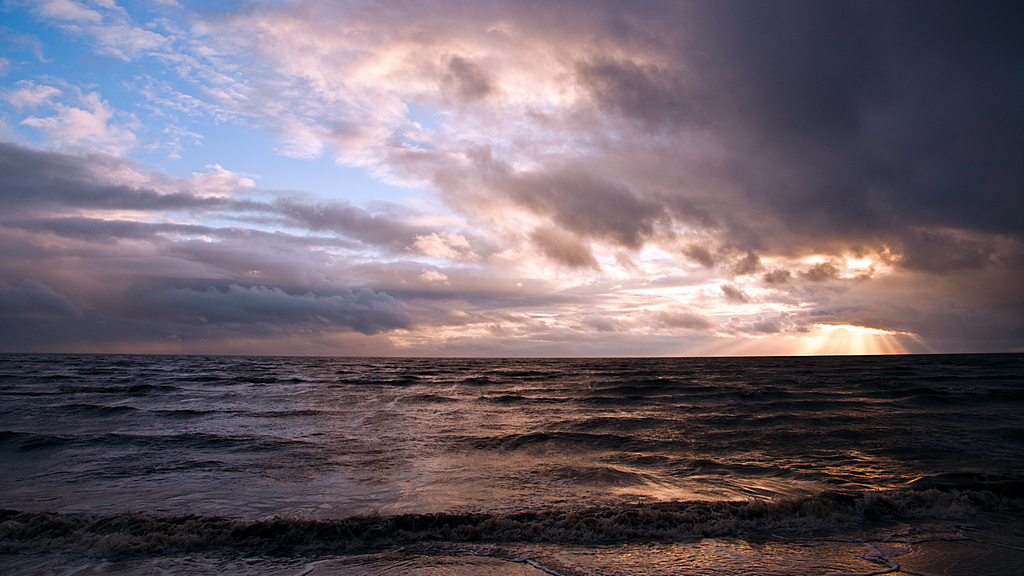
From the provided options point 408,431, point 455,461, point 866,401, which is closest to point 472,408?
point 408,431

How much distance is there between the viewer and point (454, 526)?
8.12 meters

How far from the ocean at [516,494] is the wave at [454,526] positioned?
37 millimetres

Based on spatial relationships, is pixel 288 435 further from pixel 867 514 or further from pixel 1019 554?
pixel 1019 554

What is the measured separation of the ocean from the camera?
693 cm

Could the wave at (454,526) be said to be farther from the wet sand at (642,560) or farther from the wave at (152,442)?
the wave at (152,442)

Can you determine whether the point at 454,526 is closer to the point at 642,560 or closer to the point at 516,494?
the point at 516,494

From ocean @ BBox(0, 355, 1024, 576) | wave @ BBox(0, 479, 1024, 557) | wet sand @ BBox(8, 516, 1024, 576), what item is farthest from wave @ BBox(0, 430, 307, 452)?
wet sand @ BBox(8, 516, 1024, 576)

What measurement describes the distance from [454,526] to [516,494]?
2127mm

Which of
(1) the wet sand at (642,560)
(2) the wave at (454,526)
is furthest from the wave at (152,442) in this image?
(1) the wet sand at (642,560)

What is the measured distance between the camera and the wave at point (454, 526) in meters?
7.53

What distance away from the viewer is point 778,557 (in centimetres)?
680

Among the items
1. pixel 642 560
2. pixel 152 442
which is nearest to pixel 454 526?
pixel 642 560

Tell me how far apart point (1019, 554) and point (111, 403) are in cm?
3549

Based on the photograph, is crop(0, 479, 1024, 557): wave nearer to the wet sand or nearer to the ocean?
the ocean
